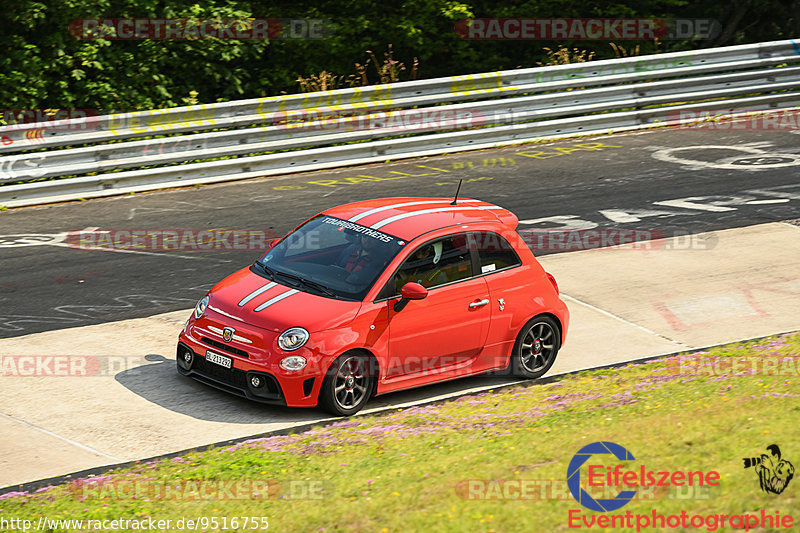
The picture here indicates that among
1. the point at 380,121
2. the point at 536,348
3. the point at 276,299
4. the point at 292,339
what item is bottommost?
the point at 536,348

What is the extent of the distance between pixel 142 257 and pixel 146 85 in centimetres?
820

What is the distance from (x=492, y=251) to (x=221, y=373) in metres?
2.78

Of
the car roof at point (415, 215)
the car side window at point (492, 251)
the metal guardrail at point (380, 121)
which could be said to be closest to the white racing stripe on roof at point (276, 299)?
the car roof at point (415, 215)

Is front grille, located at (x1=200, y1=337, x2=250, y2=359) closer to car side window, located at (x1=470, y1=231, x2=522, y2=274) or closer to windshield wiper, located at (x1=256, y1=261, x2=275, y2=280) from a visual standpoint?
windshield wiper, located at (x1=256, y1=261, x2=275, y2=280)

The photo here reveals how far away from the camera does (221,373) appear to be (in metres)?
8.85

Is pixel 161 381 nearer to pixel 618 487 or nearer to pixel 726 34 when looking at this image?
pixel 618 487

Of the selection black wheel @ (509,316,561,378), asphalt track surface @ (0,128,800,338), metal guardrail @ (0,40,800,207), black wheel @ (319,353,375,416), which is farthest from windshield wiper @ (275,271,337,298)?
metal guardrail @ (0,40,800,207)

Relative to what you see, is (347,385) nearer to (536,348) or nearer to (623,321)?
(536,348)

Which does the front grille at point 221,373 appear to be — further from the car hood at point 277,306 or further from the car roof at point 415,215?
the car roof at point 415,215

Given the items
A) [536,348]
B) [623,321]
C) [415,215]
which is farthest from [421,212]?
[623,321]

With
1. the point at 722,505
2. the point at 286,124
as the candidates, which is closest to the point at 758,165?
the point at 286,124

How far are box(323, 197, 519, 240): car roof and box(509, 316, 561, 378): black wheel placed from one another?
1.01 metres

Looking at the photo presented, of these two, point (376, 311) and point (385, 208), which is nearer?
point (376, 311)

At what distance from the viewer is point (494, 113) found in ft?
62.5
